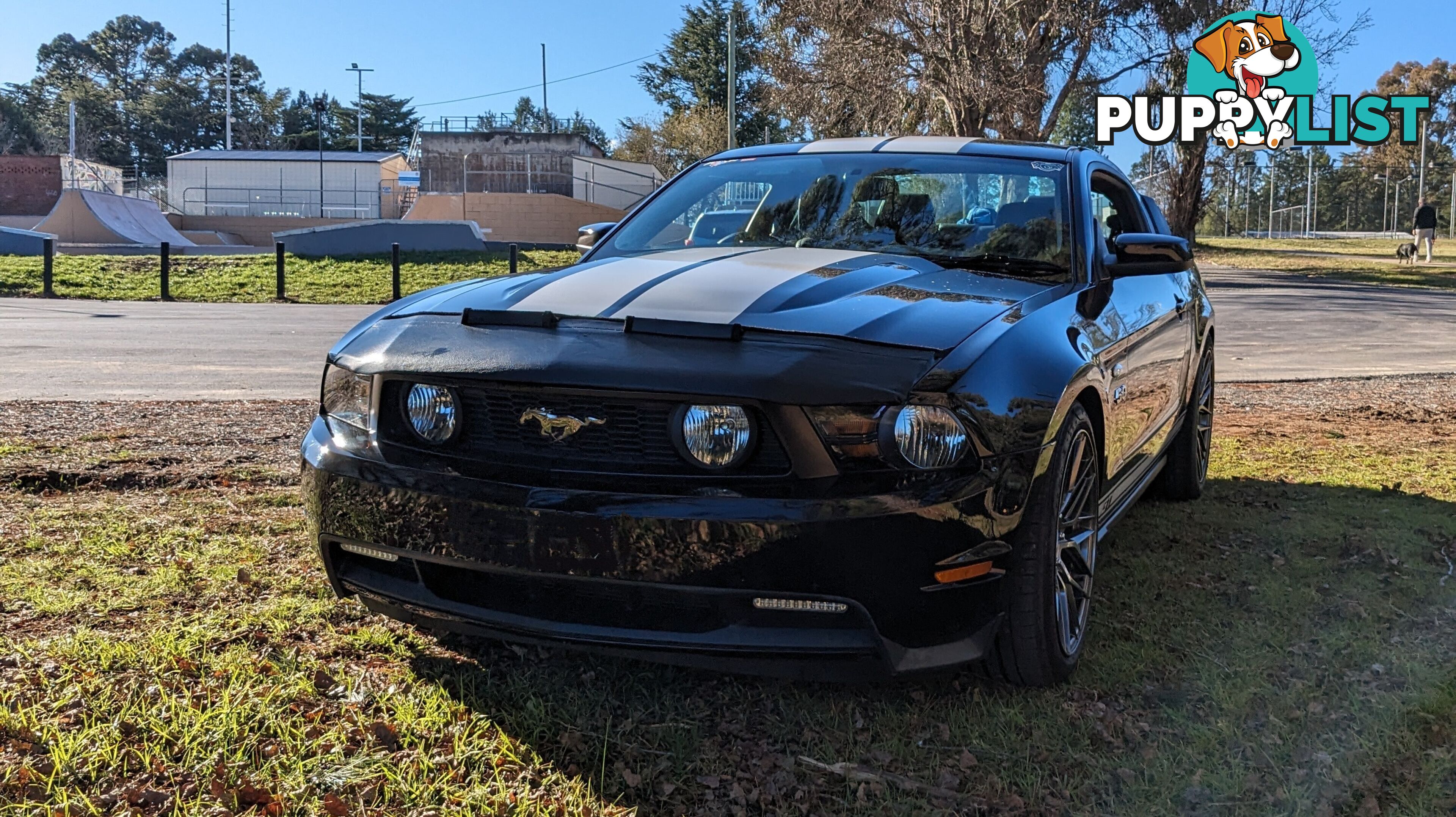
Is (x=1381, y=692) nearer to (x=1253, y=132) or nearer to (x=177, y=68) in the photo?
(x=1253, y=132)

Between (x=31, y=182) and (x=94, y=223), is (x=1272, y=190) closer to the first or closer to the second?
(x=31, y=182)

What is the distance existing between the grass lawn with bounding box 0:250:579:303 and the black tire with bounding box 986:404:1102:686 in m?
14.9

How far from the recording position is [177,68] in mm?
114375

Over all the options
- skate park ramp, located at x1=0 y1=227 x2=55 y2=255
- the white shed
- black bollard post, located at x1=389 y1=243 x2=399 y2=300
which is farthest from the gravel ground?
the white shed

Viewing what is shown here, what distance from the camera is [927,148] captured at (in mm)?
4398

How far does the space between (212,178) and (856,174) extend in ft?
164

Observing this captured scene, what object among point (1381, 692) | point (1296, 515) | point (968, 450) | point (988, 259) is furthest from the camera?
point (1296, 515)

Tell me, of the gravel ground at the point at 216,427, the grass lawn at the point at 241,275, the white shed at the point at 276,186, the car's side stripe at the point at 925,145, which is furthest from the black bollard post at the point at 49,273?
the white shed at the point at 276,186

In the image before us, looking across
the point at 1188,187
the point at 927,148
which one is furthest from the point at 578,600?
the point at 1188,187

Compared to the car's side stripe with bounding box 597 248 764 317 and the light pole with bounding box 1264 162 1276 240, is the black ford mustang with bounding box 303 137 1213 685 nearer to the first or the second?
the car's side stripe with bounding box 597 248 764 317

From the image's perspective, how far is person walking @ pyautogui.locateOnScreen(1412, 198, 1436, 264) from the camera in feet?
115

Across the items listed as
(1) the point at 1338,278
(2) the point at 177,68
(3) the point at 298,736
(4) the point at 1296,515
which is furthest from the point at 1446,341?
(2) the point at 177,68
